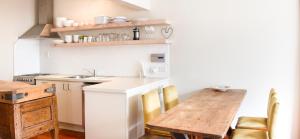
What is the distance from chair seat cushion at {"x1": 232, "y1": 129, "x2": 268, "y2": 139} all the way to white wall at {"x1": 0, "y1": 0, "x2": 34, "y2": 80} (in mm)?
3734

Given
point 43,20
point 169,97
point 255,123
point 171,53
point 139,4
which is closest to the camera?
point 255,123

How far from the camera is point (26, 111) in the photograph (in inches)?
101

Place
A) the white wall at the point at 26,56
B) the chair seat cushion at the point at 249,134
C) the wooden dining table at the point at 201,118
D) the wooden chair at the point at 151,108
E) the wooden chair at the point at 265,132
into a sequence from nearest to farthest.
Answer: the wooden dining table at the point at 201,118
the wooden chair at the point at 265,132
the chair seat cushion at the point at 249,134
the wooden chair at the point at 151,108
the white wall at the point at 26,56

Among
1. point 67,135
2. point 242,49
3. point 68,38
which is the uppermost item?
point 68,38

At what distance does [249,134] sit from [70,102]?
258cm

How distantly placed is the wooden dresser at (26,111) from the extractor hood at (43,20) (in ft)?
5.70

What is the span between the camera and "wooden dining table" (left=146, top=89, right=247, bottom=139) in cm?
167

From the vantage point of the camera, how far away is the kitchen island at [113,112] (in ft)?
8.87

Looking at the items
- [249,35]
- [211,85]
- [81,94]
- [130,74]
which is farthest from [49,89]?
[249,35]

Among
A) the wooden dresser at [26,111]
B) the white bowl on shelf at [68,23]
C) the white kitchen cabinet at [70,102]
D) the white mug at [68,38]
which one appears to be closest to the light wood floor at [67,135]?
the white kitchen cabinet at [70,102]

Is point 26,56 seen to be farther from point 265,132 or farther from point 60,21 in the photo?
point 265,132

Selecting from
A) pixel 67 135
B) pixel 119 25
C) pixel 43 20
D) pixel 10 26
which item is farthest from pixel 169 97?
pixel 10 26

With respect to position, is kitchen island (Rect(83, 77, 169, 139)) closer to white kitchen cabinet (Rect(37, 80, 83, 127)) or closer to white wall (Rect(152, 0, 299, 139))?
white kitchen cabinet (Rect(37, 80, 83, 127))

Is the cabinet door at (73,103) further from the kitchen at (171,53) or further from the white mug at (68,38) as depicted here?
the white mug at (68,38)
